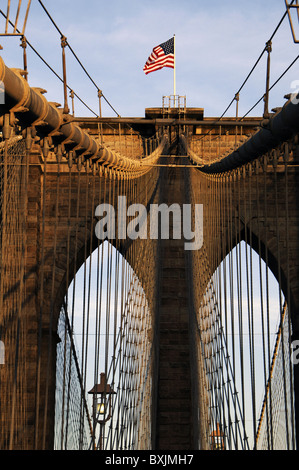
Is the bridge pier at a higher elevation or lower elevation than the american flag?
lower

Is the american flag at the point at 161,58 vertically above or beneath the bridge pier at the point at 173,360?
above

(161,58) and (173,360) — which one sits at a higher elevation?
(161,58)

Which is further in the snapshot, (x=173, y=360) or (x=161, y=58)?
(x=161, y=58)

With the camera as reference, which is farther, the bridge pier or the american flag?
the american flag

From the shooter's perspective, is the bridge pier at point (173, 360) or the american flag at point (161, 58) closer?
the bridge pier at point (173, 360)
